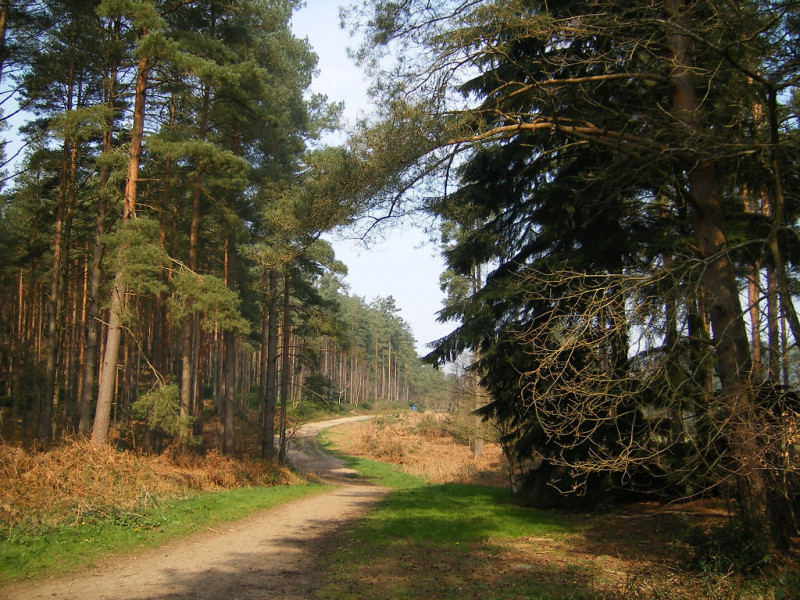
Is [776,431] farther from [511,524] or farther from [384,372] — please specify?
[384,372]

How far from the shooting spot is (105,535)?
7934 millimetres

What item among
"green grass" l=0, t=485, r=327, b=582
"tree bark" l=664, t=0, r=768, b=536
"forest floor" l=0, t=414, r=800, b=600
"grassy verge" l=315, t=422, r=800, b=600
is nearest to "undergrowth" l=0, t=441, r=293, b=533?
"green grass" l=0, t=485, r=327, b=582

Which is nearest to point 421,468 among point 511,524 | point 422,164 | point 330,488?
point 330,488

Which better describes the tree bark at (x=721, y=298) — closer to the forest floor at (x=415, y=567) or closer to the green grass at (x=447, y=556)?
the forest floor at (x=415, y=567)

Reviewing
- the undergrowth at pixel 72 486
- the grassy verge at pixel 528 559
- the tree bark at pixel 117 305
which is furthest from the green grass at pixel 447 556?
the tree bark at pixel 117 305

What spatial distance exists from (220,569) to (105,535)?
2315mm

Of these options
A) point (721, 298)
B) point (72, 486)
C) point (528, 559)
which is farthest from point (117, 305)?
point (721, 298)

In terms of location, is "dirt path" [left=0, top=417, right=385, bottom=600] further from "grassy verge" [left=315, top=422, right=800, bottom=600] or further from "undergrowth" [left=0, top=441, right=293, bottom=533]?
"undergrowth" [left=0, top=441, right=293, bottom=533]

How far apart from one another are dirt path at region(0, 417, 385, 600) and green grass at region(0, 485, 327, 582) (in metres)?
0.36

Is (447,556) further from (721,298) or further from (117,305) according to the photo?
(117,305)

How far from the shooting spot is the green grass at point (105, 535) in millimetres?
6477

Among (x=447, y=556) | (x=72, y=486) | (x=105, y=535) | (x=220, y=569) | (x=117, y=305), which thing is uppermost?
(x=117, y=305)

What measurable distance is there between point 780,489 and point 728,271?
2.55 m

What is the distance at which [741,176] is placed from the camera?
7.70 metres
